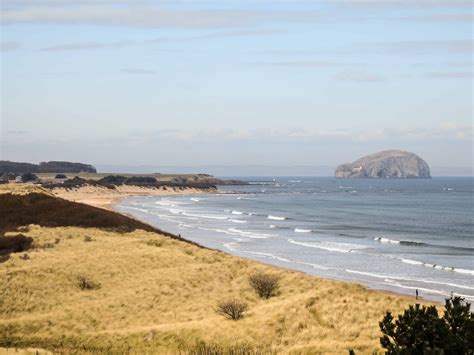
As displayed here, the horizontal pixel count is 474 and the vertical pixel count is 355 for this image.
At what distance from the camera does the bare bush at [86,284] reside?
3853cm

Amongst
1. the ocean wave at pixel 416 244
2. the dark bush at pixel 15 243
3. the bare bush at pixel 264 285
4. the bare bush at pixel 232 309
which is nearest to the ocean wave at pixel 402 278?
the bare bush at pixel 264 285

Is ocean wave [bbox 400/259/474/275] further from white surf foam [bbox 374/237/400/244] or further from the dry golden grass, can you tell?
the dry golden grass

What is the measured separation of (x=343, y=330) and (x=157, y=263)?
1748cm

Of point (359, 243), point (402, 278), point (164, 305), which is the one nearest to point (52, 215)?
point (164, 305)

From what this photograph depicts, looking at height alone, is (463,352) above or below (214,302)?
above

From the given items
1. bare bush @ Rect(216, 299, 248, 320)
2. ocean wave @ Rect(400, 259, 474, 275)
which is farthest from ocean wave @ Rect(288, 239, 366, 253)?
bare bush @ Rect(216, 299, 248, 320)

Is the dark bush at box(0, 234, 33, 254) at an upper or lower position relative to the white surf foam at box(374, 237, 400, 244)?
upper

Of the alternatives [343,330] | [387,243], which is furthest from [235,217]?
[343,330]

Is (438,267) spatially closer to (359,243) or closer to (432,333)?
(359,243)

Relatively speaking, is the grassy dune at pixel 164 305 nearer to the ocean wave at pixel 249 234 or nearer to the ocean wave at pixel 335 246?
the ocean wave at pixel 335 246

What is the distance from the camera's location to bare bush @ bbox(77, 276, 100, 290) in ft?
126

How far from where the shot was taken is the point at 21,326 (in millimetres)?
32344

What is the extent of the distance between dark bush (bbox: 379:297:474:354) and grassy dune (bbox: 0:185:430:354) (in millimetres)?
6779

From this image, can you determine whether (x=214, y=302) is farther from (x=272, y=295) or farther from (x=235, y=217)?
(x=235, y=217)
